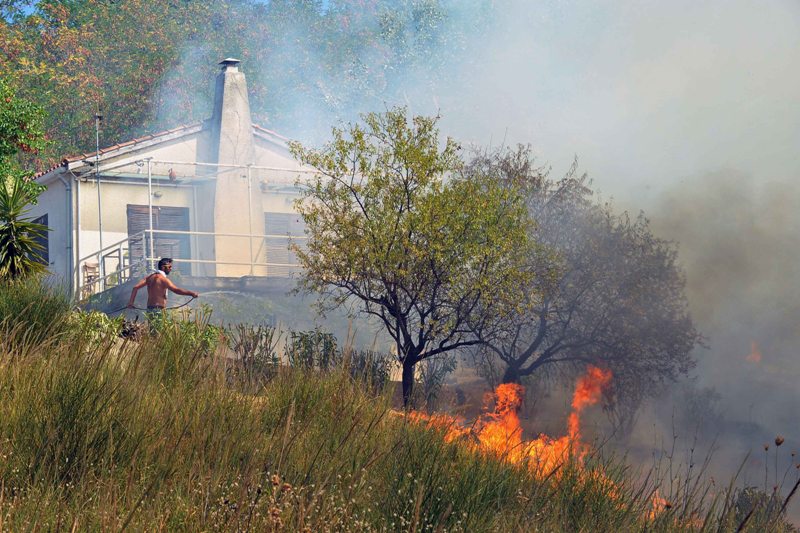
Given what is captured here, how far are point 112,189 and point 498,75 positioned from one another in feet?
86.0

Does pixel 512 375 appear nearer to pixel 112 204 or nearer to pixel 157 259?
pixel 157 259

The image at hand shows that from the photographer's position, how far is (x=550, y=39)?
53.2 metres

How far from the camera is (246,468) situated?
24.0 feet

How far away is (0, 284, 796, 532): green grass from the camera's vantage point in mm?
6770

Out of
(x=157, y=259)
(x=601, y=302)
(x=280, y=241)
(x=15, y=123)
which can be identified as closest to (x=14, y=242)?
(x=15, y=123)

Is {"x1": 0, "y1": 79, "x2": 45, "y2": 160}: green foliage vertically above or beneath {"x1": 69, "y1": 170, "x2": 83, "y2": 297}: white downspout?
above

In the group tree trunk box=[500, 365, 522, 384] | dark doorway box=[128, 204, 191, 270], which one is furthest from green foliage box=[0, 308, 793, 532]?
dark doorway box=[128, 204, 191, 270]

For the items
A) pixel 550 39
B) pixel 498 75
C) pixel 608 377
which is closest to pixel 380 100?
pixel 498 75

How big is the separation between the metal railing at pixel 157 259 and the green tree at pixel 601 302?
652 centimetres

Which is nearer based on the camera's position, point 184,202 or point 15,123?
point 15,123

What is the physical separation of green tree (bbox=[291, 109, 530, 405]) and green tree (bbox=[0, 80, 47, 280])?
568 centimetres

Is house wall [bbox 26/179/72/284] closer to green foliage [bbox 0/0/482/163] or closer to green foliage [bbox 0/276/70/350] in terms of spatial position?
green foliage [bbox 0/0/482/163]

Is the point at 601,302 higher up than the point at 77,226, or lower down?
lower down

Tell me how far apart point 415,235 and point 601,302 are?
7.32 m
